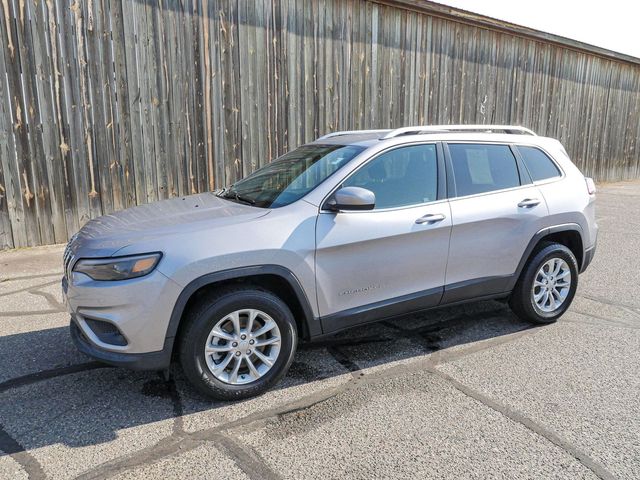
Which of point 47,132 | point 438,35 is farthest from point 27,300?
point 438,35

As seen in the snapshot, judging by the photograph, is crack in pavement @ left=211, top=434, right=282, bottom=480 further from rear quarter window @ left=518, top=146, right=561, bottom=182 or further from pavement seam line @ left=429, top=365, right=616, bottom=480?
rear quarter window @ left=518, top=146, right=561, bottom=182

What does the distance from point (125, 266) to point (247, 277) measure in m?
0.76

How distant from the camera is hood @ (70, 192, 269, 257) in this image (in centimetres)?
296

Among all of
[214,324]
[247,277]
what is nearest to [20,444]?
[214,324]

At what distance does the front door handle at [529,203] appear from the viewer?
13.6 ft

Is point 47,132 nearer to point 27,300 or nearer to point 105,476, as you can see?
point 27,300

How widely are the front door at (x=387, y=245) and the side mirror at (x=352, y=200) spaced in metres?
0.08

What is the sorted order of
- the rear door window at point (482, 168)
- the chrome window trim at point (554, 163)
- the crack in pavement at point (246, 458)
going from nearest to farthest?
the crack in pavement at point (246, 458) < the rear door window at point (482, 168) < the chrome window trim at point (554, 163)

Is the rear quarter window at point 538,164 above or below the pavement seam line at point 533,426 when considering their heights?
above

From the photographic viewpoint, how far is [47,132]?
6539 millimetres

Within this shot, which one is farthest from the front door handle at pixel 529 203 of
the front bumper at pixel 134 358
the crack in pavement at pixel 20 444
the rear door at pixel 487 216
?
the crack in pavement at pixel 20 444

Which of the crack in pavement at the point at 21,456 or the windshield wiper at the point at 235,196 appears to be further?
the windshield wiper at the point at 235,196

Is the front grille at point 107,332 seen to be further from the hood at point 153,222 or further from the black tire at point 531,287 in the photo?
the black tire at point 531,287

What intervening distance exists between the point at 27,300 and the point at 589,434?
16.6 feet
